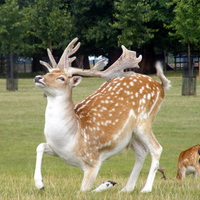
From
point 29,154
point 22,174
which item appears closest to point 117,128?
point 22,174

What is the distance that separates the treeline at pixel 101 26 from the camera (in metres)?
38.5

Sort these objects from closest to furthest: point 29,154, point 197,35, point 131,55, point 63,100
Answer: point 63,100, point 131,55, point 29,154, point 197,35

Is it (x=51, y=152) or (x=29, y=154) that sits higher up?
(x=51, y=152)

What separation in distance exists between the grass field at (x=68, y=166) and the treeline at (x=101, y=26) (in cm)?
1406

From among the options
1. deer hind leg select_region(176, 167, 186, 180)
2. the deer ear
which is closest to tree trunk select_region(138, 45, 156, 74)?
deer hind leg select_region(176, 167, 186, 180)

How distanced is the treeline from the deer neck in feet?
97.9

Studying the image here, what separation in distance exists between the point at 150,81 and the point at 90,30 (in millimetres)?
37753

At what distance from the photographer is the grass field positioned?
5844 mm

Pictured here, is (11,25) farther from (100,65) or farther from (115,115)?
(115,115)

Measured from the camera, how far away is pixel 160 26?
46.8 metres

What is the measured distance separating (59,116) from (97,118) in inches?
23.2

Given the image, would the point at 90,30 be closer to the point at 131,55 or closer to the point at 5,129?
the point at 5,129

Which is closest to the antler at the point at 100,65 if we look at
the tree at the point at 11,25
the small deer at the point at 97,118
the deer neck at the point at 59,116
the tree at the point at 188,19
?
the small deer at the point at 97,118

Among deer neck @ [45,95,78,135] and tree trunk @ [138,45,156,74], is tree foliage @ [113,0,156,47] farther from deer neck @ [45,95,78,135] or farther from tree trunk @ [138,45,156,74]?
deer neck @ [45,95,78,135]
